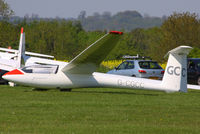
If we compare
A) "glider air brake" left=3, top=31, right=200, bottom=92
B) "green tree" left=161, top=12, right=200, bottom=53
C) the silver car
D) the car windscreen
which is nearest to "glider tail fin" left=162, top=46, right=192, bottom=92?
"glider air brake" left=3, top=31, right=200, bottom=92

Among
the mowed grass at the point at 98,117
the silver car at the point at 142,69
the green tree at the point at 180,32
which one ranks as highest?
the green tree at the point at 180,32

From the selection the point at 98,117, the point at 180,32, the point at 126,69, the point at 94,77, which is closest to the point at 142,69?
the point at 126,69

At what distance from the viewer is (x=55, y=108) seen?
12742 mm

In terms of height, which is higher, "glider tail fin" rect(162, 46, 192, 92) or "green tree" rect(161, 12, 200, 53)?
"green tree" rect(161, 12, 200, 53)

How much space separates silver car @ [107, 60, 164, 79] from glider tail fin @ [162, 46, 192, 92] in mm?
7835

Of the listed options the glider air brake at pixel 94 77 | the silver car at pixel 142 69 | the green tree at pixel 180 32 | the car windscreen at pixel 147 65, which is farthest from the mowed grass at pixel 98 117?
the green tree at pixel 180 32

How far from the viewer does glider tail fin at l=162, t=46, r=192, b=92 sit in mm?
17188

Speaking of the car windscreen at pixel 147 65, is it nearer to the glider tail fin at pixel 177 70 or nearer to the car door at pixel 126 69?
the car door at pixel 126 69

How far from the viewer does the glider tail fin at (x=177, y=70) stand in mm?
17188

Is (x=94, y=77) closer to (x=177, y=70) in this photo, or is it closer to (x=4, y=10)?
(x=177, y=70)

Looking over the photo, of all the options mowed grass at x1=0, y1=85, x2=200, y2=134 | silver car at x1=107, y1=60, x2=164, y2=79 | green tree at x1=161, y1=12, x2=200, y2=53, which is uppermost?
green tree at x1=161, y1=12, x2=200, y2=53

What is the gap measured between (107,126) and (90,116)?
163cm

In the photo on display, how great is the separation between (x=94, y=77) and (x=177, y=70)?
3.67 meters

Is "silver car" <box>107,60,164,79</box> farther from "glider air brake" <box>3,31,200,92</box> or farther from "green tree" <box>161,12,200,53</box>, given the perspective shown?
"green tree" <box>161,12,200,53</box>
